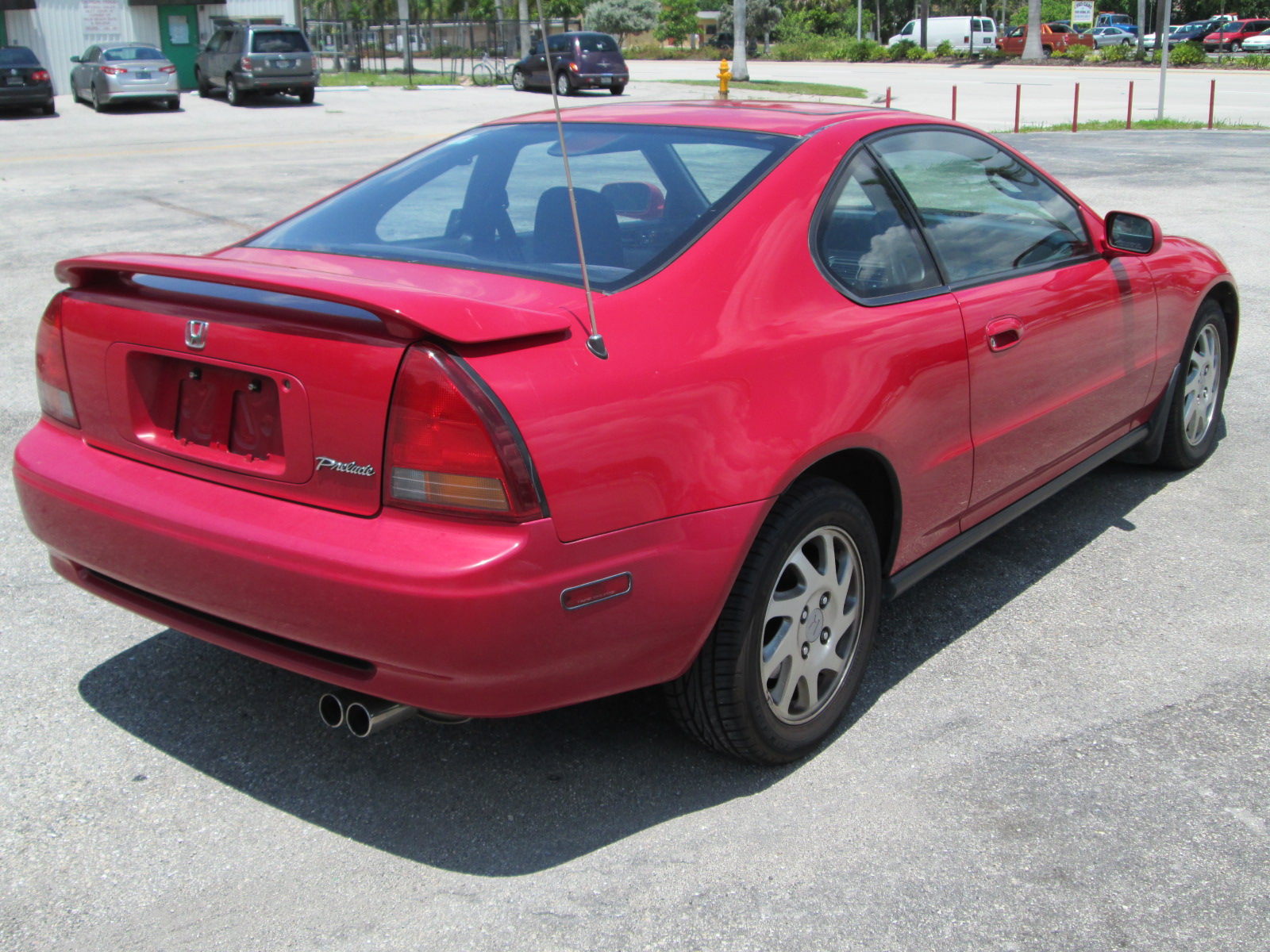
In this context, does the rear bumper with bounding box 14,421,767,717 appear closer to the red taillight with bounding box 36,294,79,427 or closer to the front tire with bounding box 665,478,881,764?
the front tire with bounding box 665,478,881,764

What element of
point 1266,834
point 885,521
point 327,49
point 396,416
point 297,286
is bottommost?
point 1266,834

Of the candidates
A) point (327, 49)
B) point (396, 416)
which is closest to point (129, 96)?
point (327, 49)

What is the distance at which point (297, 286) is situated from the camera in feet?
8.21

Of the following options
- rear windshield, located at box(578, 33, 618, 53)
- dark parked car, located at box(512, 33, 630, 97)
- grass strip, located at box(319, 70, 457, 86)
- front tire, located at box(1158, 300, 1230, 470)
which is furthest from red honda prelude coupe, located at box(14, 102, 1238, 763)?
grass strip, located at box(319, 70, 457, 86)

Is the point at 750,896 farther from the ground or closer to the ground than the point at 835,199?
closer to the ground

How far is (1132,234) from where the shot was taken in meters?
4.19

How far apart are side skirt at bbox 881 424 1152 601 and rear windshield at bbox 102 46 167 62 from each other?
2948 centimetres

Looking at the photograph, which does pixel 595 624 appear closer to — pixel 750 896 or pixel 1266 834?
pixel 750 896

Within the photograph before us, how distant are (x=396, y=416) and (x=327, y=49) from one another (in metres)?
54.9

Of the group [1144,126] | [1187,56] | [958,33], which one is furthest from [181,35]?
[958,33]

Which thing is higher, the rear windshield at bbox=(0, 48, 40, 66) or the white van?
the white van

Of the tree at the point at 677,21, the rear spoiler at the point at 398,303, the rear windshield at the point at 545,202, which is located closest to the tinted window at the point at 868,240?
the rear windshield at the point at 545,202

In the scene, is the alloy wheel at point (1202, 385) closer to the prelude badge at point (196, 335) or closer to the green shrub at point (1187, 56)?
the prelude badge at point (196, 335)

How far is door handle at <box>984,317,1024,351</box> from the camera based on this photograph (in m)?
3.49
